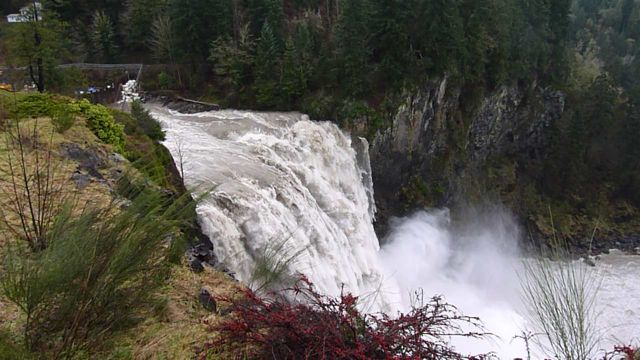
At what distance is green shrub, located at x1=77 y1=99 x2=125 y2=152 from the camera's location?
36.4 feet

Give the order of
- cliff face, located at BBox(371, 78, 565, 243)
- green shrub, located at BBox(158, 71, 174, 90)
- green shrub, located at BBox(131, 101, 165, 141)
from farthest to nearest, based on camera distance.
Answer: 1. green shrub, located at BBox(158, 71, 174, 90)
2. cliff face, located at BBox(371, 78, 565, 243)
3. green shrub, located at BBox(131, 101, 165, 141)

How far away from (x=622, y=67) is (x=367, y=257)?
A: 140ft

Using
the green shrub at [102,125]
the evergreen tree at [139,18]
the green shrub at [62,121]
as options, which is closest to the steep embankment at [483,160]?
the green shrub at [102,125]

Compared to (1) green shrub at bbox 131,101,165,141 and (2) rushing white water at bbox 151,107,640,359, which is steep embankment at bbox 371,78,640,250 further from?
(1) green shrub at bbox 131,101,165,141

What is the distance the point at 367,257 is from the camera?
17.6m

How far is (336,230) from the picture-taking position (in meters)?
16.4

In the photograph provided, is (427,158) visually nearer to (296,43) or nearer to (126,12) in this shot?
(296,43)

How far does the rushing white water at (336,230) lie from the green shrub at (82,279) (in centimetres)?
189

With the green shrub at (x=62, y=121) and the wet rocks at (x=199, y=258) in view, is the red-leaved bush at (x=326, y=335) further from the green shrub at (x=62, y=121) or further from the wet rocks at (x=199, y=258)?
the green shrub at (x=62, y=121)

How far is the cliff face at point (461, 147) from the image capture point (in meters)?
27.3

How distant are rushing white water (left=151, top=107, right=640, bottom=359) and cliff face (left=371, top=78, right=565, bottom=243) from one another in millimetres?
1758

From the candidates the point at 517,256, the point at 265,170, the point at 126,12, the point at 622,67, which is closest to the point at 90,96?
the point at 126,12

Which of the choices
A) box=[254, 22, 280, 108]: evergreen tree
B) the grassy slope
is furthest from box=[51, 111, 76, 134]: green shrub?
box=[254, 22, 280, 108]: evergreen tree

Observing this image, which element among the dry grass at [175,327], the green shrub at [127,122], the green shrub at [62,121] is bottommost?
the dry grass at [175,327]
